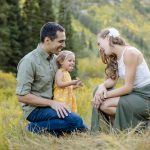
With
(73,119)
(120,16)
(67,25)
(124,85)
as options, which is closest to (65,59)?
(73,119)

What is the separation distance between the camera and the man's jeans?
293 inches

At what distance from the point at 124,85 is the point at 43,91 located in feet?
3.60

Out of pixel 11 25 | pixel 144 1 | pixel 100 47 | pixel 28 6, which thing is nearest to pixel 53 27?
pixel 100 47

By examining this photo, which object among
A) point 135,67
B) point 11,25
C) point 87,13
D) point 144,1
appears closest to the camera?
point 135,67

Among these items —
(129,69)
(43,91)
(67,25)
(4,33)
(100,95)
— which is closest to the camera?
(129,69)

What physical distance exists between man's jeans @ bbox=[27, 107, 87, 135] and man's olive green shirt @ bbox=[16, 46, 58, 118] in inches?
4.7

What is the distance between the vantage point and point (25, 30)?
4206 cm

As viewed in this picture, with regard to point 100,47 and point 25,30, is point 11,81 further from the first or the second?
point 100,47

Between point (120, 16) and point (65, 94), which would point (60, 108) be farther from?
point (120, 16)

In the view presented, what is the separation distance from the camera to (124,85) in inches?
281

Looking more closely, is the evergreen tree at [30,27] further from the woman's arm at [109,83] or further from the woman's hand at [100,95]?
the woman's hand at [100,95]

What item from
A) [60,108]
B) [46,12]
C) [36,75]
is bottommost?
[60,108]

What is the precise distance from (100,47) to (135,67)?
0.56 metres

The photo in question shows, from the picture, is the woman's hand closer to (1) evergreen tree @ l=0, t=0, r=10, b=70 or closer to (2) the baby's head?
(2) the baby's head
